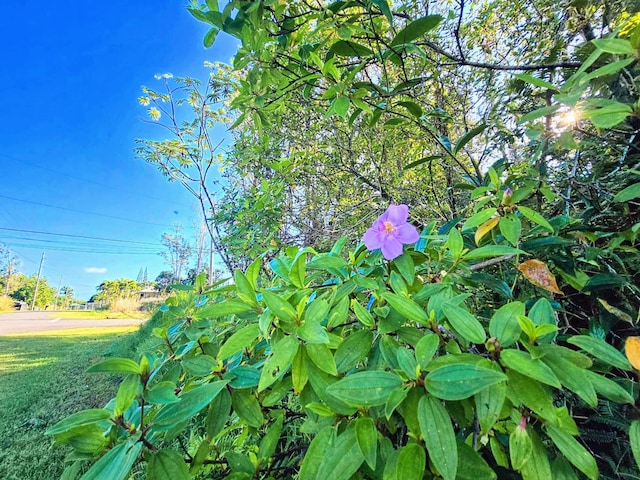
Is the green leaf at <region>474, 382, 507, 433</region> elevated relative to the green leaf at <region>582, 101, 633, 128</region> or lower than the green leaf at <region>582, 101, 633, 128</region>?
lower

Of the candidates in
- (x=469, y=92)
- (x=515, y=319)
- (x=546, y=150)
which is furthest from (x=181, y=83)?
(x=515, y=319)

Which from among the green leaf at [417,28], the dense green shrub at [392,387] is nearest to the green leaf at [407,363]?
the dense green shrub at [392,387]

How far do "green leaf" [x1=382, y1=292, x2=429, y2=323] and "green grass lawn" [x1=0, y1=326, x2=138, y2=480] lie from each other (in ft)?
3.25

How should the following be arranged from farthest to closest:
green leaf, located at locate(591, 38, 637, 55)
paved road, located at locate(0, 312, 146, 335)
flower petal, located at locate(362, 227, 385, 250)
A: paved road, located at locate(0, 312, 146, 335), flower petal, located at locate(362, 227, 385, 250), green leaf, located at locate(591, 38, 637, 55)

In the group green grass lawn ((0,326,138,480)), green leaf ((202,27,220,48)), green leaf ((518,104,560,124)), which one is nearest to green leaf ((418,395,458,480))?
green leaf ((518,104,560,124))

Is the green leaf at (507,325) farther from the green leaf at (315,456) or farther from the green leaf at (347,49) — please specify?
the green leaf at (347,49)

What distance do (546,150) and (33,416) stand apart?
3879mm

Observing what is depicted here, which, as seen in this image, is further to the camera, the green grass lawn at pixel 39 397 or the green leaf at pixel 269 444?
the green grass lawn at pixel 39 397

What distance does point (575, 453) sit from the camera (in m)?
0.34

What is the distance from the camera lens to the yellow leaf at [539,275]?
1.70ft

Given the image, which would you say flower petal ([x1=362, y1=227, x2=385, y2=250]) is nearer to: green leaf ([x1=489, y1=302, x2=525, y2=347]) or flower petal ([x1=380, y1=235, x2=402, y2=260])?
flower petal ([x1=380, y1=235, x2=402, y2=260])

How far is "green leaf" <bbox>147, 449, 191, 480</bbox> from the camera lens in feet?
1.18

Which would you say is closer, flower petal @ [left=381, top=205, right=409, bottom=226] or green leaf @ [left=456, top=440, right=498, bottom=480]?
green leaf @ [left=456, top=440, right=498, bottom=480]

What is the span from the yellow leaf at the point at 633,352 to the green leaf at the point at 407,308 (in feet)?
0.85
